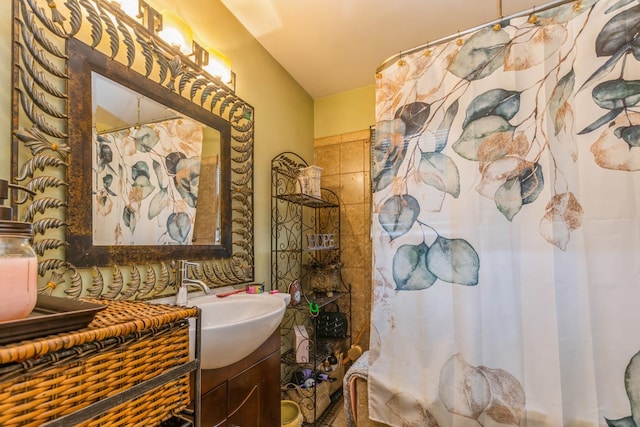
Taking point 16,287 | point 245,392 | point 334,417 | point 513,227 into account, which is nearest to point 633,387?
point 513,227

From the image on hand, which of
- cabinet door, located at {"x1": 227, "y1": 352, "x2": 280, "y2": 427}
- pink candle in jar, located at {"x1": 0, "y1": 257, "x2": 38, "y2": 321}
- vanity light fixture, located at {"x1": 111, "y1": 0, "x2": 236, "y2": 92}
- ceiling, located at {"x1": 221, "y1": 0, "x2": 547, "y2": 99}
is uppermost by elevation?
ceiling, located at {"x1": 221, "y1": 0, "x2": 547, "y2": 99}

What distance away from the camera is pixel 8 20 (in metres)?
0.82

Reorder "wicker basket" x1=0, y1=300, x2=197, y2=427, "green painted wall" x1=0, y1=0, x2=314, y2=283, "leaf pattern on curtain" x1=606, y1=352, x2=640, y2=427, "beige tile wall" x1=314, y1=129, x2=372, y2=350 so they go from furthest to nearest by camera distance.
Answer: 1. "beige tile wall" x1=314, y1=129, x2=372, y2=350
2. "green painted wall" x1=0, y1=0, x2=314, y2=283
3. "leaf pattern on curtain" x1=606, y1=352, x2=640, y2=427
4. "wicker basket" x1=0, y1=300, x2=197, y2=427

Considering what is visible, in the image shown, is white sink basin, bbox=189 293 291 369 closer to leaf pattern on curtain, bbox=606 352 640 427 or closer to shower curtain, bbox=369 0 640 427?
shower curtain, bbox=369 0 640 427

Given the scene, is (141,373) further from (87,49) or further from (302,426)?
(302,426)

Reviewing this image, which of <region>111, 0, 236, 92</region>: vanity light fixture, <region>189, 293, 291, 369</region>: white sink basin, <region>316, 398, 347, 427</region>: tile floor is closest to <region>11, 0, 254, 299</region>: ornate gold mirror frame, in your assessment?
<region>111, 0, 236, 92</region>: vanity light fixture

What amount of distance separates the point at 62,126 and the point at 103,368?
821 mm

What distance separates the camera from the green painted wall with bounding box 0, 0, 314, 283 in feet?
5.03

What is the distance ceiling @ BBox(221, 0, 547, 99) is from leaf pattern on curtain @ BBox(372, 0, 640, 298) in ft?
2.74

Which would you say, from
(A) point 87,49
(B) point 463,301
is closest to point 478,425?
(B) point 463,301

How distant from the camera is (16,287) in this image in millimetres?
460

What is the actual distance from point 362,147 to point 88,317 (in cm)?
220

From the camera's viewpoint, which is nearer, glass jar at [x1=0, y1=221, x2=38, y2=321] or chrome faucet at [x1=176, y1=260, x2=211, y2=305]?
glass jar at [x1=0, y1=221, x2=38, y2=321]

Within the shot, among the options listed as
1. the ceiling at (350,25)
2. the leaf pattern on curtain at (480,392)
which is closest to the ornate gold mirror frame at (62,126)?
the ceiling at (350,25)
